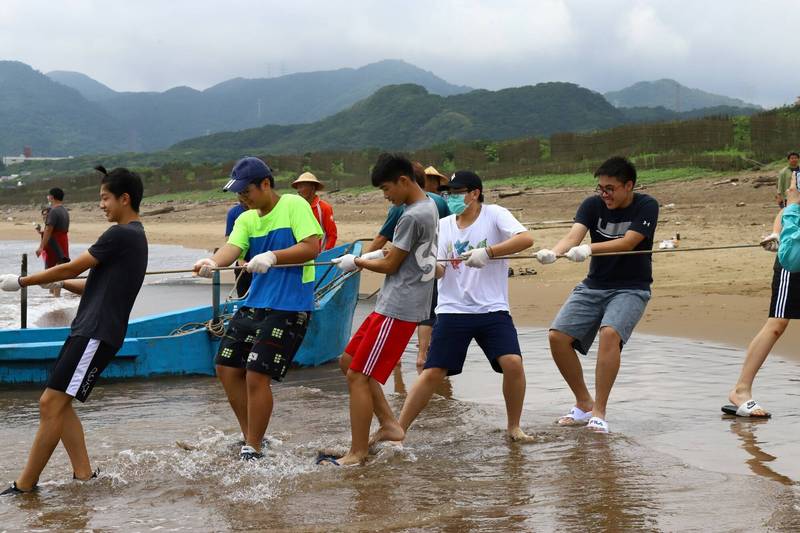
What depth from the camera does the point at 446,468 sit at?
5672mm

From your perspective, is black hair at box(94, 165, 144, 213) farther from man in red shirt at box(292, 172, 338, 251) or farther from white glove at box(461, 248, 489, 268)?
man in red shirt at box(292, 172, 338, 251)

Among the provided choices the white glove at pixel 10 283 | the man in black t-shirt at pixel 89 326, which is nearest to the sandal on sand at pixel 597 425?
Answer: the man in black t-shirt at pixel 89 326

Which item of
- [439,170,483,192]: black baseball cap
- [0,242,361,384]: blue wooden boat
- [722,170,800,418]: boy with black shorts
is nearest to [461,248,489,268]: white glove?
[439,170,483,192]: black baseball cap

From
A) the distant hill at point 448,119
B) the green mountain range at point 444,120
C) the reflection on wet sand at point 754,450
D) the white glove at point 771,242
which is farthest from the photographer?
the distant hill at point 448,119

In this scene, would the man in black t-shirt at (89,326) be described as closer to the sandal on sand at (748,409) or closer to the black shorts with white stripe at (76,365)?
the black shorts with white stripe at (76,365)

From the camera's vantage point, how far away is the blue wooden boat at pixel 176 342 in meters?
8.29

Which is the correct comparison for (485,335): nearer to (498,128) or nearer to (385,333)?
(385,333)

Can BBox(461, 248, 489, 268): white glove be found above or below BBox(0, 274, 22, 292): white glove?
above

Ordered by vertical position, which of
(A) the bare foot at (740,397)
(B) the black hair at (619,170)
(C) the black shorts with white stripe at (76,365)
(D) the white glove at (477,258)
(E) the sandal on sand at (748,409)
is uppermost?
(B) the black hair at (619,170)

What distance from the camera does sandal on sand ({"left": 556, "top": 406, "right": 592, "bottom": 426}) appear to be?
654 cm

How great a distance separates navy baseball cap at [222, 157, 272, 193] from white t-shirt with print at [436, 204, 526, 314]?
1212mm

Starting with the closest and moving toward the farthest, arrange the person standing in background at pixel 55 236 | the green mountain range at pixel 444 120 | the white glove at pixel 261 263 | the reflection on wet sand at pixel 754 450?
the reflection on wet sand at pixel 754 450 < the white glove at pixel 261 263 < the person standing in background at pixel 55 236 < the green mountain range at pixel 444 120

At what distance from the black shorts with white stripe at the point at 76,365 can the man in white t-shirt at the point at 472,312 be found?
1.76 metres

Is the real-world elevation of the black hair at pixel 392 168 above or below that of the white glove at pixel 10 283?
above
